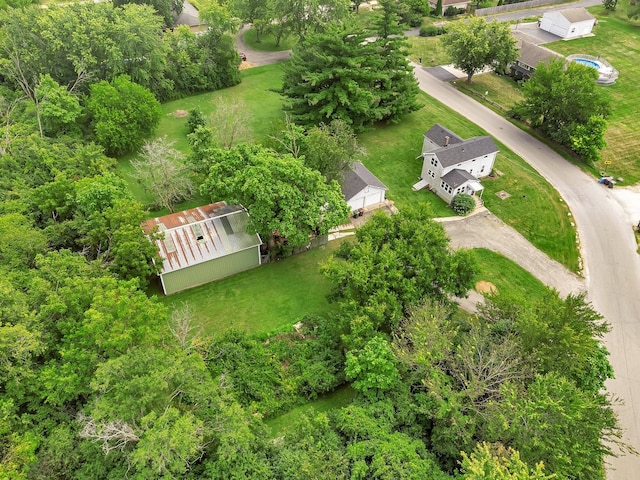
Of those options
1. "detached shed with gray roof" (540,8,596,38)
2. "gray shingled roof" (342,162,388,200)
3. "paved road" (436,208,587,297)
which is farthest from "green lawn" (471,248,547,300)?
"detached shed with gray roof" (540,8,596,38)

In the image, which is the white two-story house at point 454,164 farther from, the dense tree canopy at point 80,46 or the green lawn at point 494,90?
the dense tree canopy at point 80,46

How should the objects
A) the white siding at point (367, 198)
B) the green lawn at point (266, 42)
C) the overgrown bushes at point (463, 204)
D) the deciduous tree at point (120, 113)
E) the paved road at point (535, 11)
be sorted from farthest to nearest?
the paved road at point (535, 11), the green lawn at point (266, 42), the deciduous tree at point (120, 113), the overgrown bushes at point (463, 204), the white siding at point (367, 198)

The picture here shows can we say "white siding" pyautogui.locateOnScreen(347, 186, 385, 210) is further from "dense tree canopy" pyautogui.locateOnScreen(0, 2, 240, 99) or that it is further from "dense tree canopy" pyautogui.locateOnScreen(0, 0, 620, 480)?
"dense tree canopy" pyautogui.locateOnScreen(0, 2, 240, 99)

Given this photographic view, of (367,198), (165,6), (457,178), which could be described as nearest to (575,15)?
(457,178)

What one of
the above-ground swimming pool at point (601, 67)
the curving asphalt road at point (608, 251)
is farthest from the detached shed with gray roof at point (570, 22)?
the curving asphalt road at point (608, 251)

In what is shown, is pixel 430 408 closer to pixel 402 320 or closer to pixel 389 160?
pixel 402 320

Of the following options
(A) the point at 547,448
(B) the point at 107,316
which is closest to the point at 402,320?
(A) the point at 547,448

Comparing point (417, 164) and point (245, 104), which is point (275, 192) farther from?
point (245, 104)
